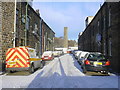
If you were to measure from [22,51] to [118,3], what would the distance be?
8474 mm

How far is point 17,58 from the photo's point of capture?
31.2 feet

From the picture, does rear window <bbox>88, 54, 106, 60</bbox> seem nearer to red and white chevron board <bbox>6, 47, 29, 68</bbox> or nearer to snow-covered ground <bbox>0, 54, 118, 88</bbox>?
snow-covered ground <bbox>0, 54, 118, 88</bbox>

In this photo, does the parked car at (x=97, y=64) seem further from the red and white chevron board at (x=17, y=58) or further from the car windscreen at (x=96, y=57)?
the red and white chevron board at (x=17, y=58)

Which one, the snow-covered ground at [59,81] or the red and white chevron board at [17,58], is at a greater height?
the red and white chevron board at [17,58]

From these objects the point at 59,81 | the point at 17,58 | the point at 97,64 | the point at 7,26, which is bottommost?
the point at 59,81

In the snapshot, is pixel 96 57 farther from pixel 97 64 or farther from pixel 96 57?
pixel 97 64

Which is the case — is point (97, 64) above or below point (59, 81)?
above

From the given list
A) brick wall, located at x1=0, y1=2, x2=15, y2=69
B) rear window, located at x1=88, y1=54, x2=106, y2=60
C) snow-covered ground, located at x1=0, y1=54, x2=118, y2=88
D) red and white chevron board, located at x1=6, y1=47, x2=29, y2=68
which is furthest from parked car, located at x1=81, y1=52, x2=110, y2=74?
brick wall, located at x1=0, y1=2, x2=15, y2=69

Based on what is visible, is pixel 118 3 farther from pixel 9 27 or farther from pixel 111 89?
pixel 9 27

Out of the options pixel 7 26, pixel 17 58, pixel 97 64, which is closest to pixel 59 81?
pixel 97 64

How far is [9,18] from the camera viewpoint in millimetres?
13453

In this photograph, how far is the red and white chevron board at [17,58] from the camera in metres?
9.45

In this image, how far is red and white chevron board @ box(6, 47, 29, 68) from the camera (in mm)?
9453

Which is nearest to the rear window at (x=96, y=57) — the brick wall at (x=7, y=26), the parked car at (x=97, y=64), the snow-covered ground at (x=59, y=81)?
the parked car at (x=97, y=64)
